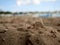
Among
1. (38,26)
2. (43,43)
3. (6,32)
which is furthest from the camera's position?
(38,26)

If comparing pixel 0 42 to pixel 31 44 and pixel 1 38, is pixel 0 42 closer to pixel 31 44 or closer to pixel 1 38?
pixel 1 38

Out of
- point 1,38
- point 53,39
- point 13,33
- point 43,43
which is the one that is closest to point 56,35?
point 53,39

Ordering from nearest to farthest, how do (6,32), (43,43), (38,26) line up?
(43,43), (6,32), (38,26)

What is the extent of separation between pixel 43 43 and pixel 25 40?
2.55ft

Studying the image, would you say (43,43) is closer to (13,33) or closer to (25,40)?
(25,40)

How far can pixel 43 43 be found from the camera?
6531 millimetres

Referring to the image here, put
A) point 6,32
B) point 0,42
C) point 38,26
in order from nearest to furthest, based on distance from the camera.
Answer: point 0,42 < point 6,32 < point 38,26

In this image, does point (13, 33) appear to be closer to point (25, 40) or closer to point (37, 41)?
point (25, 40)

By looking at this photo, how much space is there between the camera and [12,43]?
6.81 m

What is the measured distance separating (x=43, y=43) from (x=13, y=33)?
1.56m

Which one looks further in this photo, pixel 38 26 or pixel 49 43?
pixel 38 26

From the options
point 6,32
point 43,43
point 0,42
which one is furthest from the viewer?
point 6,32

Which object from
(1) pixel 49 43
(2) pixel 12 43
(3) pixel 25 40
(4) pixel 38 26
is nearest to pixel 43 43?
(1) pixel 49 43

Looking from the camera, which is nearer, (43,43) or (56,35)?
(43,43)
